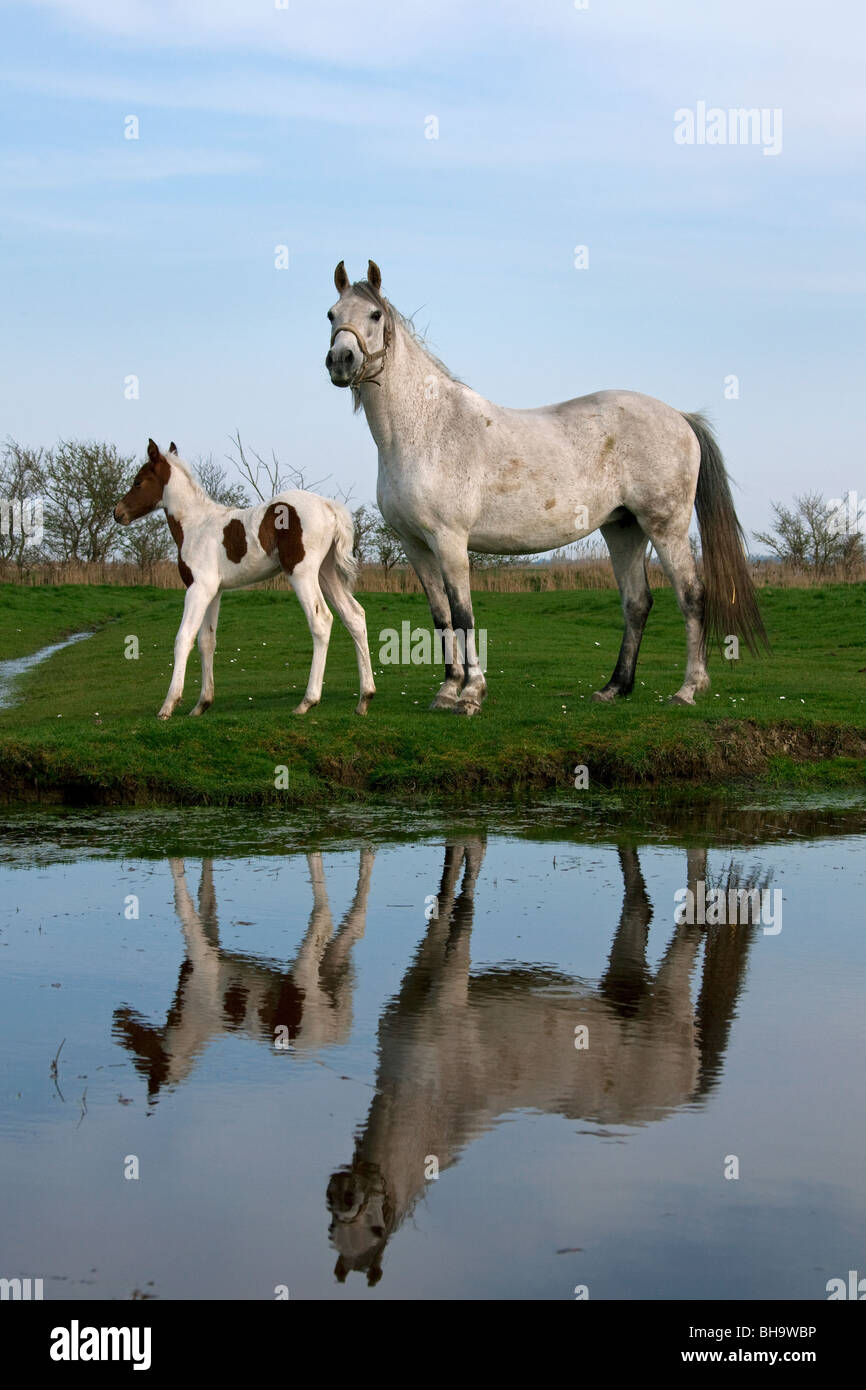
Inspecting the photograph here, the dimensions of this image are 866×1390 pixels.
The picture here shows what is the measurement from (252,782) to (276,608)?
60.9ft

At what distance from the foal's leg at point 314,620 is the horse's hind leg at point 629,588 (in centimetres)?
259

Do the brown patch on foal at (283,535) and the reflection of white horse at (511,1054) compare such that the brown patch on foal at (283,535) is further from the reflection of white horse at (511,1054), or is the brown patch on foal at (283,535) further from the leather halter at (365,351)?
the reflection of white horse at (511,1054)

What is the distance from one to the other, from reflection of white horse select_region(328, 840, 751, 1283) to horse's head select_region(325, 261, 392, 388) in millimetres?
5755

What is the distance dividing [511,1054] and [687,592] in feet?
27.5

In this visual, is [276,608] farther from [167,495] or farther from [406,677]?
[167,495]

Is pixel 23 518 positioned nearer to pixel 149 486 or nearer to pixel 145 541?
pixel 145 541

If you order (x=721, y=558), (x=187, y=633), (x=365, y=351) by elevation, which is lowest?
(x=187, y=633)

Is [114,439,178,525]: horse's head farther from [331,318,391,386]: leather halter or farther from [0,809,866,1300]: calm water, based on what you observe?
[0,809,866,1300]: calm water

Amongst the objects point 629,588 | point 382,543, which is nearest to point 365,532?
point 382,543

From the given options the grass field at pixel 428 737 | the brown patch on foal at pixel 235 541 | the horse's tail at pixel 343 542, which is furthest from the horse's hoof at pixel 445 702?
the brown patch on foal at pixel 235 541

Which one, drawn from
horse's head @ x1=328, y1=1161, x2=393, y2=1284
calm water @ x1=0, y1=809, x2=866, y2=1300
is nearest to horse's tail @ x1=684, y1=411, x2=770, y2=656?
calm water @ x1=0, y1=809, x2=866, y2=1300

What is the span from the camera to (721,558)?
476 inches

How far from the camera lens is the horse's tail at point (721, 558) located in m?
12.0

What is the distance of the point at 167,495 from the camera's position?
11.7 metres
